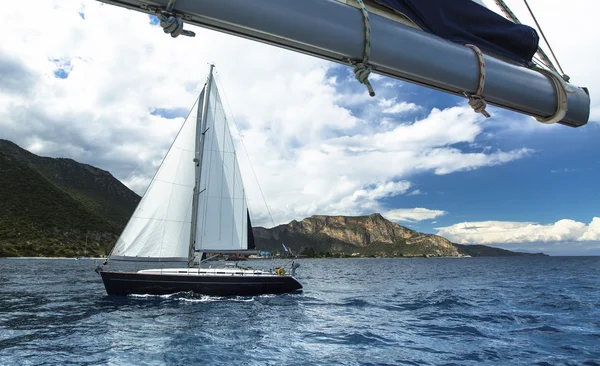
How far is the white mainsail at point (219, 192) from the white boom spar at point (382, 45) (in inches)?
1178

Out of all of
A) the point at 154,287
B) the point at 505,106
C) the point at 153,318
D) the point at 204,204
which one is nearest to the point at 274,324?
the point at 153,318

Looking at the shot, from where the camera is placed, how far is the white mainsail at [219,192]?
31.6 meters

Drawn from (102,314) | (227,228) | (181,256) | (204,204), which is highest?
(204,204)

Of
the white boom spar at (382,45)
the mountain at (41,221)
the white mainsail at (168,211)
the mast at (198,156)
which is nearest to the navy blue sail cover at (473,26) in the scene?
the white boom spar at (382,45)

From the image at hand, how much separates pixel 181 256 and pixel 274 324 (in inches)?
529

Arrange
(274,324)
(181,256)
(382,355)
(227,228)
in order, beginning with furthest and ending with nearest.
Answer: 1. (227,228)
2. (181,256)
3. (274,324)
4. (382,355)

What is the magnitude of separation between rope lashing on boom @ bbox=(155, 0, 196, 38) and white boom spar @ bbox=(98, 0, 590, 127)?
1.2 inches

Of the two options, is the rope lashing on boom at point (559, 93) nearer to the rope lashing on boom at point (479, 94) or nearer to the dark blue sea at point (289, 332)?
the rope lashing on boom at point (479, 94)

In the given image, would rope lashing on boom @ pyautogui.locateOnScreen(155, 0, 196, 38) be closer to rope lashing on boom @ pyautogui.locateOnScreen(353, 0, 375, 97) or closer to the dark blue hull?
rope lashing on boom @ pyautogui.locateOnScreen(353, 0, 375, 97)

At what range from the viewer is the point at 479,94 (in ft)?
9.89

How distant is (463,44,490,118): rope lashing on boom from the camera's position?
2939 mm

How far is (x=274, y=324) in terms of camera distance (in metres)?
19.4

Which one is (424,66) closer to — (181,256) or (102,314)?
(102,314)

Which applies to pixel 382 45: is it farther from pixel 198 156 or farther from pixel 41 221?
pixel 41 221
